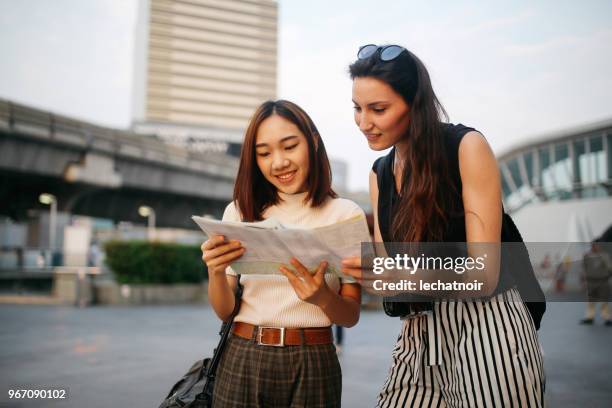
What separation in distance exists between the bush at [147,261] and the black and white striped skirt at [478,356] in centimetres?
1324

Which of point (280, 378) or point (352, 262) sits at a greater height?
point (352, 262)

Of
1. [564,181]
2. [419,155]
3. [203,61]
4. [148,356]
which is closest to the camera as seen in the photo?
[419,155]

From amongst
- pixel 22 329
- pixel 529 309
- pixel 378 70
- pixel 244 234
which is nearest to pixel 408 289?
pixel 529 309

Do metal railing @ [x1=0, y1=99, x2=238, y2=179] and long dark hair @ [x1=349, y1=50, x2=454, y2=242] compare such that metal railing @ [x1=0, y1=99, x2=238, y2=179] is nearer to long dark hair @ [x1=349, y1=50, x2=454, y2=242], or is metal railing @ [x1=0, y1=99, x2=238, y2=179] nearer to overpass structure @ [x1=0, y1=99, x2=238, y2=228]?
overpass structure @ [x1=0, y1=99, x2=238, y2=228]

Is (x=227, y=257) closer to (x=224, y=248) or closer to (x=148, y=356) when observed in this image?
(x=224, y=248)

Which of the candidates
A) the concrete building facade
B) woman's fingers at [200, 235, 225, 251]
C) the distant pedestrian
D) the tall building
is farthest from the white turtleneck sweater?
the tall building

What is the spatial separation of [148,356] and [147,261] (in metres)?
7.86

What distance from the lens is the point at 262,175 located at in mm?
2271

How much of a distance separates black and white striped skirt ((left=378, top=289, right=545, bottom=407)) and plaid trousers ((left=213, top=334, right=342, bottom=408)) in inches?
14.2

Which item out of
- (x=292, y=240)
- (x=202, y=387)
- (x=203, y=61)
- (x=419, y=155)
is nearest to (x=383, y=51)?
(x=419, y=155)

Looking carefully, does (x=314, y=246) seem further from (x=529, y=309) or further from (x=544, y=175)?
(x=544, y=175)

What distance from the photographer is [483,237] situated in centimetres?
172

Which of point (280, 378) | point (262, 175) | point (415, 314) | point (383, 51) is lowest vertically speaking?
point (280, 378)

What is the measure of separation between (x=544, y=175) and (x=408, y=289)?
40.8 metres
